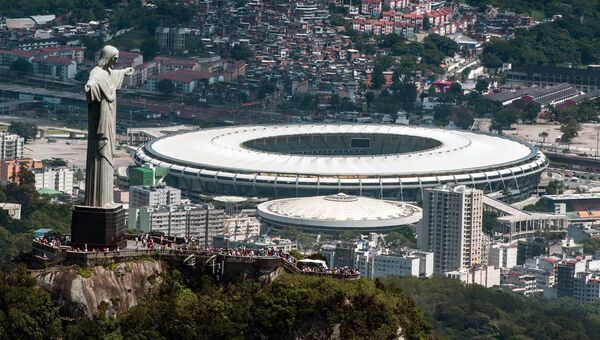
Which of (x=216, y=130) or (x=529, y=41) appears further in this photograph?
(x=529, y=41)

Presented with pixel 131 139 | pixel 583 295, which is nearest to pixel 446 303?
pixel 583 295

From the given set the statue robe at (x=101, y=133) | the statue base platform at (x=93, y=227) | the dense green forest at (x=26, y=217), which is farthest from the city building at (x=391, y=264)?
the statue base platform at (x=93, y=227)

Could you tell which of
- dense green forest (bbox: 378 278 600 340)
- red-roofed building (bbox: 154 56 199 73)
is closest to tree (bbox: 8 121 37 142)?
red-roofed building (bbox: 154 56 199 73)

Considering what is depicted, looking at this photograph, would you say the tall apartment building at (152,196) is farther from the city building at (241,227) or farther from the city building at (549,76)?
the city building at (549,76)

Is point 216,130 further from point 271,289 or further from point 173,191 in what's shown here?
point 271,289

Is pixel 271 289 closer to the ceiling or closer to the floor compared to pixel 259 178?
closer to the ceiling

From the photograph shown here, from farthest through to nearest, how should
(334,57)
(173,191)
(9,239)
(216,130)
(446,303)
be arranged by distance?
(334,57)
(216,130)
(173,191)
(9,239)
(446,303)
